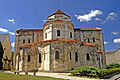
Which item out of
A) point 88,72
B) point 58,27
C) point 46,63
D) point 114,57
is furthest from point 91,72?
point 114,57

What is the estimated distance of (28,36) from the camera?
32656 mm

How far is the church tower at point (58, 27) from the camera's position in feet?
82.7

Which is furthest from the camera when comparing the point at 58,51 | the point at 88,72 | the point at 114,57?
the point at 114,57

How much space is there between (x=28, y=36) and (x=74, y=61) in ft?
56.4

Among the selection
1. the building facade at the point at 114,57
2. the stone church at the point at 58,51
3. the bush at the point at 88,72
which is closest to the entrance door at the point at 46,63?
the stone church at the point at 58,51

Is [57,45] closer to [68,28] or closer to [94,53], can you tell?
[68,28]

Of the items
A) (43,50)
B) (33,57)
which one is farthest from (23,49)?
(43,50)

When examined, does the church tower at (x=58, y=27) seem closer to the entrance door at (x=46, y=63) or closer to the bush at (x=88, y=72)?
the entrance door at (x=46, y=63)

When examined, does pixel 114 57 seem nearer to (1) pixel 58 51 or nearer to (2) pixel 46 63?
(1) pixel 58 51

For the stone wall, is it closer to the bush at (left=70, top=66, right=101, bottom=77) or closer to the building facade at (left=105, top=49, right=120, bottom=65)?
the building facade at (left=105, top=49, right=120, bottom=65)

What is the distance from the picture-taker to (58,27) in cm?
2538

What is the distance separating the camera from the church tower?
82.7 feet

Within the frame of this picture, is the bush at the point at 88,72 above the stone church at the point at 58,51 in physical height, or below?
below

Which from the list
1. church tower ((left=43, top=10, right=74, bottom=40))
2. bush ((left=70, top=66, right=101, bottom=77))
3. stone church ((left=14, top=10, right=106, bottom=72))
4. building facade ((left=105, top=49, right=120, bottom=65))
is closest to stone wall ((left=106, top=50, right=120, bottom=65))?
building facade ((left=105, top=49, right=120, bottom=65))
